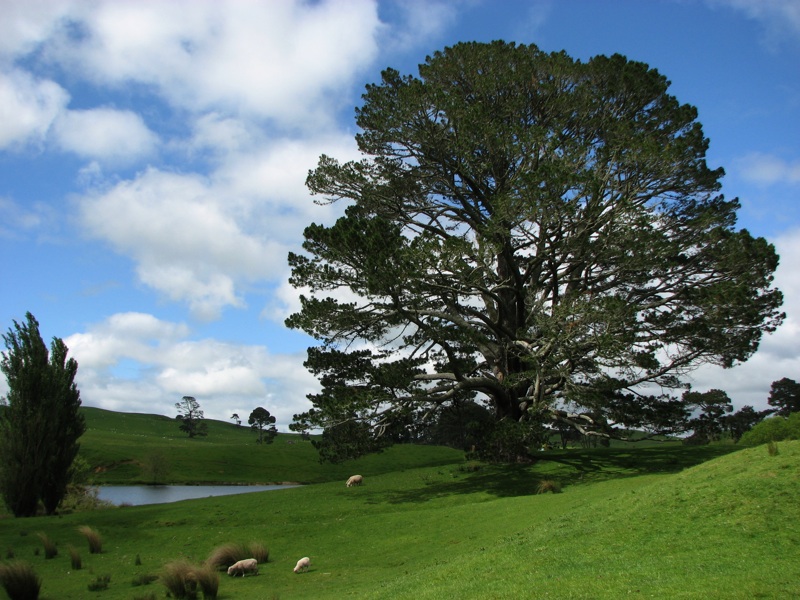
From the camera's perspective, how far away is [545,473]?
90.5 ft

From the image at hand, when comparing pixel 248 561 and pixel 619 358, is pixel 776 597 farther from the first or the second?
pixel 619 358

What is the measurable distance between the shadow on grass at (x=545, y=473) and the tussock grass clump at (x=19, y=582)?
46.6 ft

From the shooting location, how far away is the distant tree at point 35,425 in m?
27.7

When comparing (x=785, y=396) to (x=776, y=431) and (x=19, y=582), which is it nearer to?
(x=776, y=431)

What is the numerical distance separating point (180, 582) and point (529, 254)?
22451 millimetres

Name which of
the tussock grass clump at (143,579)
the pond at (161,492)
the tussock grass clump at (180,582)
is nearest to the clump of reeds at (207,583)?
the tussock grass clump at (180,582)

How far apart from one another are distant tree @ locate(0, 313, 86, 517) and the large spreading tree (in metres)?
12.6

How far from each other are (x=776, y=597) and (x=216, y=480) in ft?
220

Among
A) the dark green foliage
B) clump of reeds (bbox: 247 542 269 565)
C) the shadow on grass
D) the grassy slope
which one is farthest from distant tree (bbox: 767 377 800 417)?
clump of reeds (bbox: 247 542 269 565)

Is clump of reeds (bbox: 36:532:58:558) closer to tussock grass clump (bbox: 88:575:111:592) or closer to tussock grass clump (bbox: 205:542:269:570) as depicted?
tussock grass clump (bbox: 88:575:111:592)

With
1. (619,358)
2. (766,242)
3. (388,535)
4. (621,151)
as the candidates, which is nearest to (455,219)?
(621,151)

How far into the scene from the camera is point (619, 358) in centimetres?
2378

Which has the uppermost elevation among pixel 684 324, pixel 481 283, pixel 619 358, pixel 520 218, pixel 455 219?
pixel 455 219

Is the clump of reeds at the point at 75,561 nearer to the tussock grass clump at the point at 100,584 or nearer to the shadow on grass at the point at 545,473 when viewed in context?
the tussock grass clump at the point at 100,584
